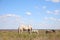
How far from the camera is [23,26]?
77.5ft

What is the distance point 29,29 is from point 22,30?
101cm

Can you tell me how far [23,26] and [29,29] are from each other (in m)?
0.97

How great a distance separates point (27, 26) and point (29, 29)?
1.79ft

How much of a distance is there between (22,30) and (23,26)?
1.95 ft

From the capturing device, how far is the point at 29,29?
77.2 feet

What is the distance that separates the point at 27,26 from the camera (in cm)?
2372

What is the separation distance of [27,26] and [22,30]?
93 cm

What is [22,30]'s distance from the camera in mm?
23516
